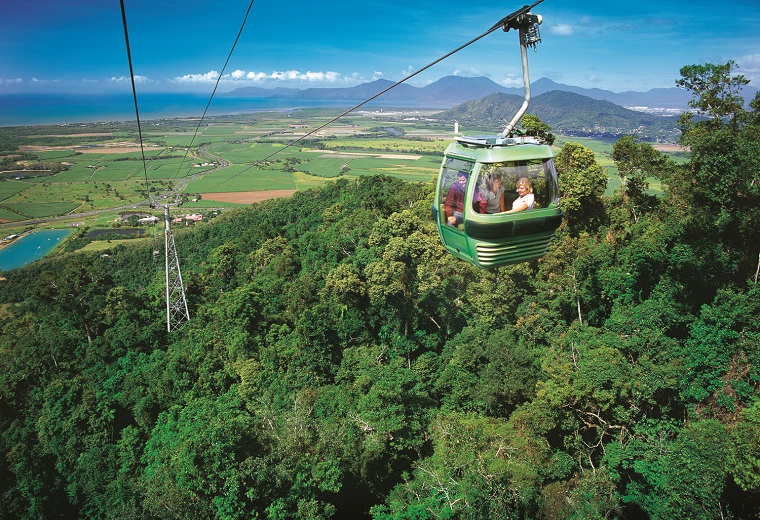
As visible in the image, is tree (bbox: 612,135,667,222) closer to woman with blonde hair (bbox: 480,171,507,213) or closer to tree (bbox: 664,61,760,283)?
tree (bbox: 664,61,760,283)

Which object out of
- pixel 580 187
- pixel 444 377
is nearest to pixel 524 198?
pixel 444 377

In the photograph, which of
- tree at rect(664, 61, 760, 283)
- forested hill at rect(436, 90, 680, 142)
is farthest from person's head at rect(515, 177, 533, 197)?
forested hill at rect(436, 90, 680, 142)

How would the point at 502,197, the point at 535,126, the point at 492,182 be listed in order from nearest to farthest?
the point at 492,182
the point at 502,197
the point at 535,126

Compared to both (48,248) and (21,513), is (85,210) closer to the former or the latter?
(48,248)

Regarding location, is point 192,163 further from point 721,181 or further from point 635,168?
point 721,181

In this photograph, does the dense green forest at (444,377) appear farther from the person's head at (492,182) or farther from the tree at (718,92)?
the person's head at (492,182)

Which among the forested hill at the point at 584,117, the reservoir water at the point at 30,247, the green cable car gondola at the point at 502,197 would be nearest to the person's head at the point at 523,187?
the green cable car gondola at the point at 502,197

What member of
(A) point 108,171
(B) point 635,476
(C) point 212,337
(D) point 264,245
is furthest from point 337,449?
(A) point 108,171
